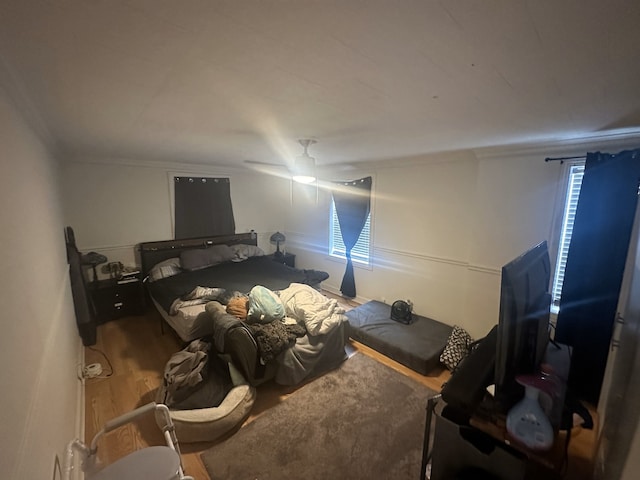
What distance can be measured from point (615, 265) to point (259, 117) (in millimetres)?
2836

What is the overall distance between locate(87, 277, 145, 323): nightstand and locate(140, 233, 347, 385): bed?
238 mm

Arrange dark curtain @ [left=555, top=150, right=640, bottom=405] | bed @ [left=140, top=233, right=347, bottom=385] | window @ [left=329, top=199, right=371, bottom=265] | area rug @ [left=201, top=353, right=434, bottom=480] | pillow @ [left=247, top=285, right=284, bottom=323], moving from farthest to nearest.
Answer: window @ [left=329, top=199, right=371, bottom=265] → pillow @ [left=247, top=285, right=284, bottom=323] → bed @ [left=140, top=233, right=347, bottom=385] → dark curtain @ [left=555, top=150, right=640, bottom=405] → area rug @ [left=201, top=353, right=434, bottom=480]

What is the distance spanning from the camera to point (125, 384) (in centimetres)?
248

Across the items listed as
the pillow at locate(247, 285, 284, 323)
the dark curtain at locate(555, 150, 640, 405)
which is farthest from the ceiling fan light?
the dark curtain at locate(555, 150, 640, 405)

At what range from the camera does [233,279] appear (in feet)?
12.2

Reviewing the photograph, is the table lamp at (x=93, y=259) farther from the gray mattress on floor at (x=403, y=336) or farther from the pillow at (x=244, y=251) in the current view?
the gray mattress on floor at (x=403, y=336)

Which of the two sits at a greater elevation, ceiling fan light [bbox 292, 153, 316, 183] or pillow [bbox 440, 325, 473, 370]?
ceiling fan light [bbox 292, 153, 316, 183]

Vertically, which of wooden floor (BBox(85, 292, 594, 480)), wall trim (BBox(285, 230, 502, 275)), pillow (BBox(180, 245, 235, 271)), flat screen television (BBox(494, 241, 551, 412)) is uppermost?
flat screen television (BBox(494, 241, 551, 412))

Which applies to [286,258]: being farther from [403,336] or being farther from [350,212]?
[403,336]

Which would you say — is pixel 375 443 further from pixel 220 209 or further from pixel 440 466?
pixel 220 209

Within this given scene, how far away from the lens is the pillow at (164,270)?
372 centimetres

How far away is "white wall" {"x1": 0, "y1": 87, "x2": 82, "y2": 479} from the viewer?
0.78 m

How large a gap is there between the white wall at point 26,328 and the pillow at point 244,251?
2.81 meters

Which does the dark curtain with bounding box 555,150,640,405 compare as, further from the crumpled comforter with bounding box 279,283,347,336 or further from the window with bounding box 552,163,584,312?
the crumpled comforter with bounding box 279,283,347,336
